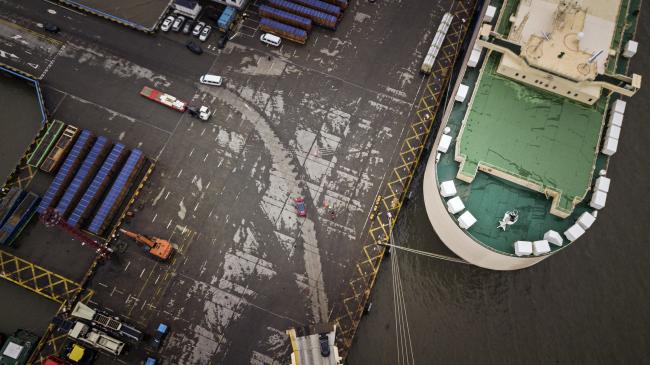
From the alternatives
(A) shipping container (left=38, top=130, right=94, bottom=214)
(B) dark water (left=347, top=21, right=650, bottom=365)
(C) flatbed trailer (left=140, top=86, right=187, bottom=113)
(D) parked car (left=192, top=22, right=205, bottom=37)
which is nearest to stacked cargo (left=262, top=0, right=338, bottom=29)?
(D) parked car (left=192, top=22, right=205, bottom=37)

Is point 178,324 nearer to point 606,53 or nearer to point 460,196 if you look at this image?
point 460,196

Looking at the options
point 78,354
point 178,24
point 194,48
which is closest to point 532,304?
point 78,354

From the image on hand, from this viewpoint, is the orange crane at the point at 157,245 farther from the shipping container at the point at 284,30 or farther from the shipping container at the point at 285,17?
the shipping container at the point at 285,17

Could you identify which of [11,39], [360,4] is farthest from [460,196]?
[11,39]

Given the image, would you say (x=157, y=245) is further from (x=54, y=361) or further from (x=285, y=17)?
(x=285, y=17)

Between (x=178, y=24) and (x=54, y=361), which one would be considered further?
(x=178, y=24)

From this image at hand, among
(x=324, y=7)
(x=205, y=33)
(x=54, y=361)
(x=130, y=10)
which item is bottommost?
(x=54, y=361)

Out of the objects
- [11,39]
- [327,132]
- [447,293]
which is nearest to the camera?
[447,293]
